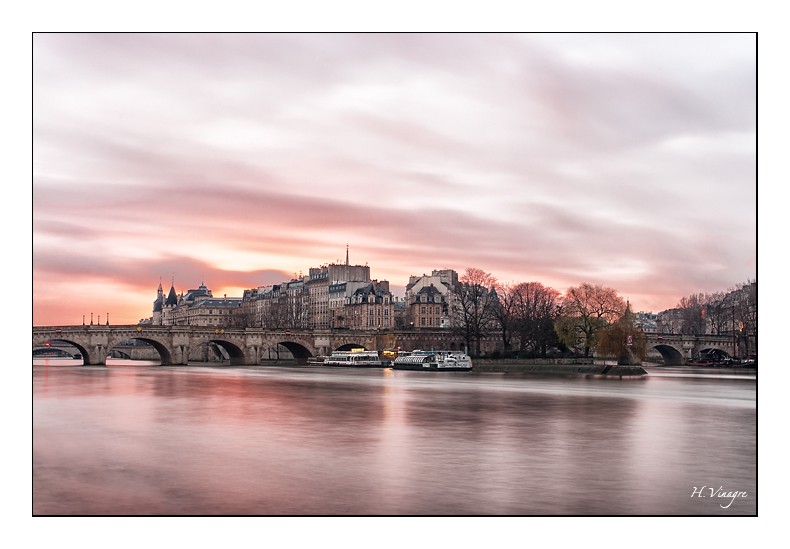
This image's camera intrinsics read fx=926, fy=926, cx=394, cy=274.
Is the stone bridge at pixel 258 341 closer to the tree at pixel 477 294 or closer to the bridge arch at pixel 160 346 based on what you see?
the bridge arch at pixel 160 346

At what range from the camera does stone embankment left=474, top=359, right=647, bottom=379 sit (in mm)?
81438

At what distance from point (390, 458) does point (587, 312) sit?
263ft

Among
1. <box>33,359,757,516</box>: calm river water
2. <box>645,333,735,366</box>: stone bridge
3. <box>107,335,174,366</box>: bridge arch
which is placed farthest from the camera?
<box>645,333,735,366</box>: stone bridge

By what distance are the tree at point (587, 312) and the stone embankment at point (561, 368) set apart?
2.88 metres

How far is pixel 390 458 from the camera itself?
915 inches

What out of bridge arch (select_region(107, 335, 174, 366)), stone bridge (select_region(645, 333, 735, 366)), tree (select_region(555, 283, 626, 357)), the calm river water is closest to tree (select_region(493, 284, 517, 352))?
tree (select_region(555, 283, 626, 357))

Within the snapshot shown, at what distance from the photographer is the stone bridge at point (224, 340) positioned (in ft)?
371

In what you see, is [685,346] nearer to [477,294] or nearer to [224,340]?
[477,294]

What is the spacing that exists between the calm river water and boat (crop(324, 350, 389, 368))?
79.5 meters

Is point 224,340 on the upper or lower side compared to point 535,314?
lower

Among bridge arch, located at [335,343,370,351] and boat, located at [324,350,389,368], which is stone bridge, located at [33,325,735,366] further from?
boat, located at [324,350,389,368]

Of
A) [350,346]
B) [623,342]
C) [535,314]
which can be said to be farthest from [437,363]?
[350,346]

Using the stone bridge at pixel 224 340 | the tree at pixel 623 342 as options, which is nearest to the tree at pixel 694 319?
the stone bridge at pixel 224 340

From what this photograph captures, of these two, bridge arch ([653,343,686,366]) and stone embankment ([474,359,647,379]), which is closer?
stone embankment ([474,359,647,379])
